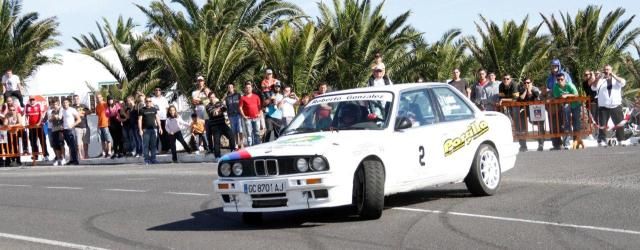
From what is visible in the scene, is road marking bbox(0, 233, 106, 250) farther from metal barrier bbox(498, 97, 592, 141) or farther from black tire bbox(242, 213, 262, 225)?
metal barrier bbox(498, 97, 592, 141)

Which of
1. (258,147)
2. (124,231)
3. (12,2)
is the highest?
(12,2)

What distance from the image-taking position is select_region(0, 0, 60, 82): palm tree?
37.1 metres

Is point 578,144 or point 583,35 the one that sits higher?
point 583,35

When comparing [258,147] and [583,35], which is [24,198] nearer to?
[258,147]

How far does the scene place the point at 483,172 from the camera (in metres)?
12.0

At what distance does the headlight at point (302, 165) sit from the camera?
9992 mm

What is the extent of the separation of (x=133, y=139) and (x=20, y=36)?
44.3 ft

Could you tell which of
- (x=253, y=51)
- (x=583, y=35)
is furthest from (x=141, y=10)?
(x=583, y=35)

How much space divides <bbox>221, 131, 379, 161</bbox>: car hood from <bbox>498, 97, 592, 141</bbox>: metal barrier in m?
11.3

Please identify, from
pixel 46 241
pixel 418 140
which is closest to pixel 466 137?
pixel 418 140

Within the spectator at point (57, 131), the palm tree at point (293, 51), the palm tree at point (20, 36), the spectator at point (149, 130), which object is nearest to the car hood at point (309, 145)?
the spectator at point (149, 130)

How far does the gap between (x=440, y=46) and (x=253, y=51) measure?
34.2 feet

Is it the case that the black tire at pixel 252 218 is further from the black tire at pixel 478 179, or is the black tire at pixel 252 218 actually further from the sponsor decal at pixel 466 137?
the black tire at pixel 478 179

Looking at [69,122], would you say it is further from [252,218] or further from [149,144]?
[252,218]
